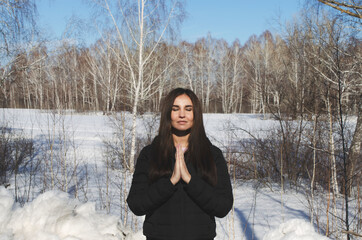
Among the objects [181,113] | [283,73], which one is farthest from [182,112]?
[283,73]

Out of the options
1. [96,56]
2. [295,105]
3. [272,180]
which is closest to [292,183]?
[272,180]

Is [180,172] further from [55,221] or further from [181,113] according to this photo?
[55,221]

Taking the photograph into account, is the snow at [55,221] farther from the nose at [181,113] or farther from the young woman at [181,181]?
the nose at [181,113]

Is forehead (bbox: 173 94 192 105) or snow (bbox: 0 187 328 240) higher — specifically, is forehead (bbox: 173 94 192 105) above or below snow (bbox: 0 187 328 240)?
above

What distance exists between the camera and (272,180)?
9.17 metres

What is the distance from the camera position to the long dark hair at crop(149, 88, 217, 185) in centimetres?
145

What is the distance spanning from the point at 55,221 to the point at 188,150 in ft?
3.53

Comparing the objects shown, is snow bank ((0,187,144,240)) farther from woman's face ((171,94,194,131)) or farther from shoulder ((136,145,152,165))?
woman's face ((171,94,194,131))

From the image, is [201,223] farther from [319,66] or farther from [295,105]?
[295,105]

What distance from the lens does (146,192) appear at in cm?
137

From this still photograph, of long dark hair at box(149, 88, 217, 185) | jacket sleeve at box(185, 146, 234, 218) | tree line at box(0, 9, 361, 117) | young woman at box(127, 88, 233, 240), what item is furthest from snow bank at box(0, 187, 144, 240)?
tree line at box(0, 9, 361, 117)

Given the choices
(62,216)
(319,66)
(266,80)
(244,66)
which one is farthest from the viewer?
(244,66)

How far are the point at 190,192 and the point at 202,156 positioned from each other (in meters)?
0.23

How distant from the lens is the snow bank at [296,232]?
58.5 inches
